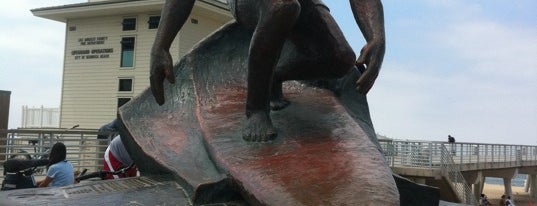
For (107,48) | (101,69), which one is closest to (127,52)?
(107,48)

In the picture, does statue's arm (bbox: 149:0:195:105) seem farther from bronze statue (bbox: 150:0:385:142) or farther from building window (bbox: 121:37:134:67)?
building window (bbox: 121:37:134:67)

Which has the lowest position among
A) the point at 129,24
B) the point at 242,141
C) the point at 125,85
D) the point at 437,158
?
the point at 437,158

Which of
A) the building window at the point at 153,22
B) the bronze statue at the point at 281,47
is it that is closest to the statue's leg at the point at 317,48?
the bronze statue at the point at 281,47

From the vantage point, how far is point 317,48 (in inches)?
139

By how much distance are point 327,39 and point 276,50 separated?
1.25 feet

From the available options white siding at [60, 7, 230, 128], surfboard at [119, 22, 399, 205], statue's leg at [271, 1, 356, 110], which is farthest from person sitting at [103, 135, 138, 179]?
white siding at [60, 7, 230, 128]

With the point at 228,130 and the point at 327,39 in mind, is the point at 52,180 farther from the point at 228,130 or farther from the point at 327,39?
the point at 327,39

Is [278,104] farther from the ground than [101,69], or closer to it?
closer to it

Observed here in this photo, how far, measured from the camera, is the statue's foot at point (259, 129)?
3296mm

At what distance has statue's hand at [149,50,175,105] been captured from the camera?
12.0ft

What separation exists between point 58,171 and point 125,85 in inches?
692

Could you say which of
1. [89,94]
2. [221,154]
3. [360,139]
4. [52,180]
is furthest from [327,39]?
[89,94]

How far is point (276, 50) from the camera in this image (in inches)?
129

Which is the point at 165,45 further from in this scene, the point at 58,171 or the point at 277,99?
the point at 58,171
